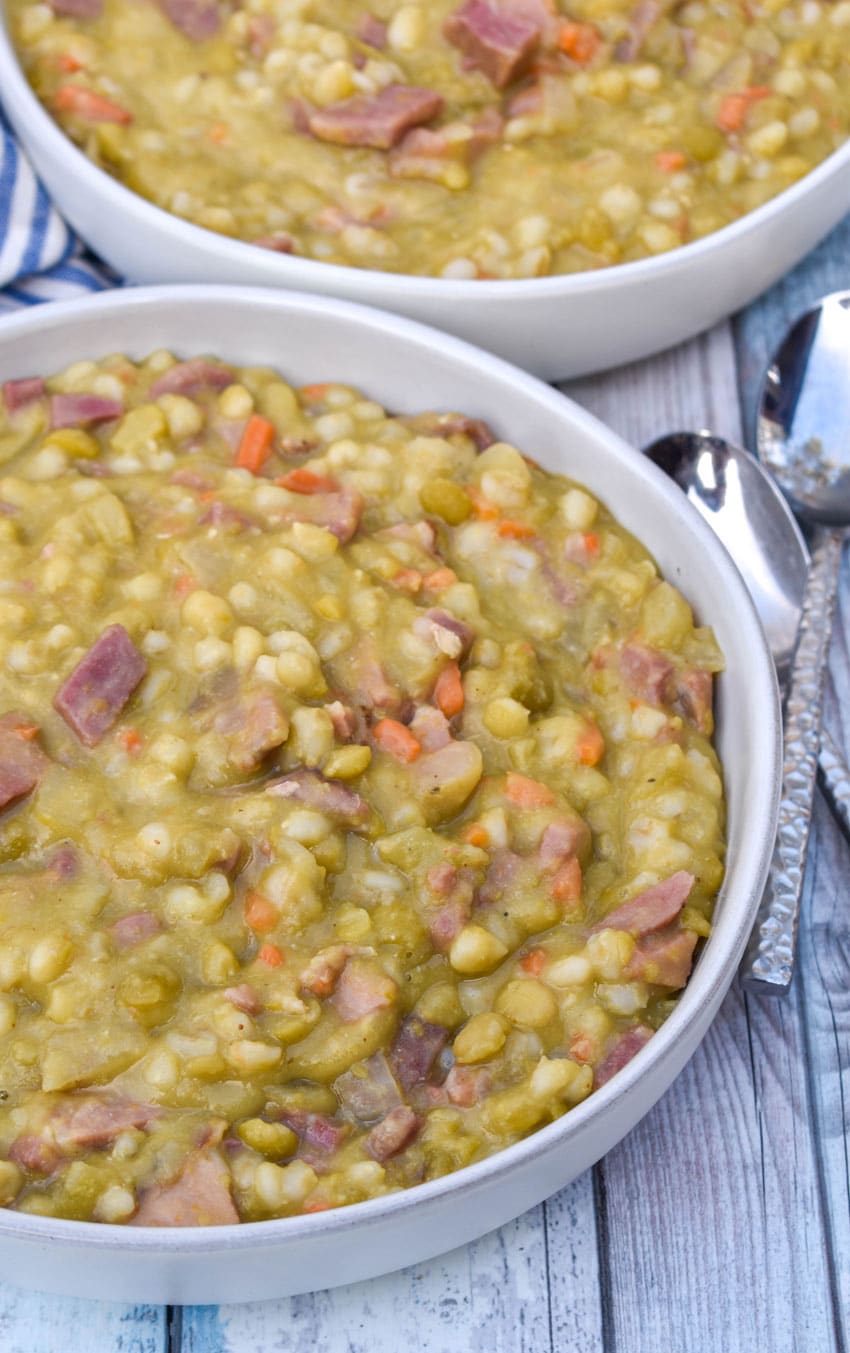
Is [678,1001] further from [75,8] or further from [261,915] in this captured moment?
[75,8]

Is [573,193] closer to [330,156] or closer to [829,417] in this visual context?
[330,156]

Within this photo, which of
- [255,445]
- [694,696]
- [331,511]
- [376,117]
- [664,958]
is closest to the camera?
[664,958]

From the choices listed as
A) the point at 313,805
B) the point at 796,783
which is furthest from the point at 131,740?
the point at 796,783

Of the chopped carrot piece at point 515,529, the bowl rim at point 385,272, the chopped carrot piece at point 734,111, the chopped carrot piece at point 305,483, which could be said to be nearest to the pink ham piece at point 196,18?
the bowl rim at point 385,272

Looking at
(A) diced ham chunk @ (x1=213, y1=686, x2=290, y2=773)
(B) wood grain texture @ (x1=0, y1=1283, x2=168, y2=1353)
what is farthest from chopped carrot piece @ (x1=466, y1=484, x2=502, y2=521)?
(B) wood grain texture @ (x1=0, y1=1283, x2=168, y2=1353)

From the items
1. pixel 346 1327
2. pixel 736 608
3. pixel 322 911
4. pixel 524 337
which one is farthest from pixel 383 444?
pixel 346 1327

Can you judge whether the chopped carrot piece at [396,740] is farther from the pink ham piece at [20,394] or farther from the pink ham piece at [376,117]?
the pink ham piece at [376,117]

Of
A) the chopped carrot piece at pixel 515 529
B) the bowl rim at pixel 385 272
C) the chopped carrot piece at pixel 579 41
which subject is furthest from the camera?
the chopped carrot piece at pixel 579 41
